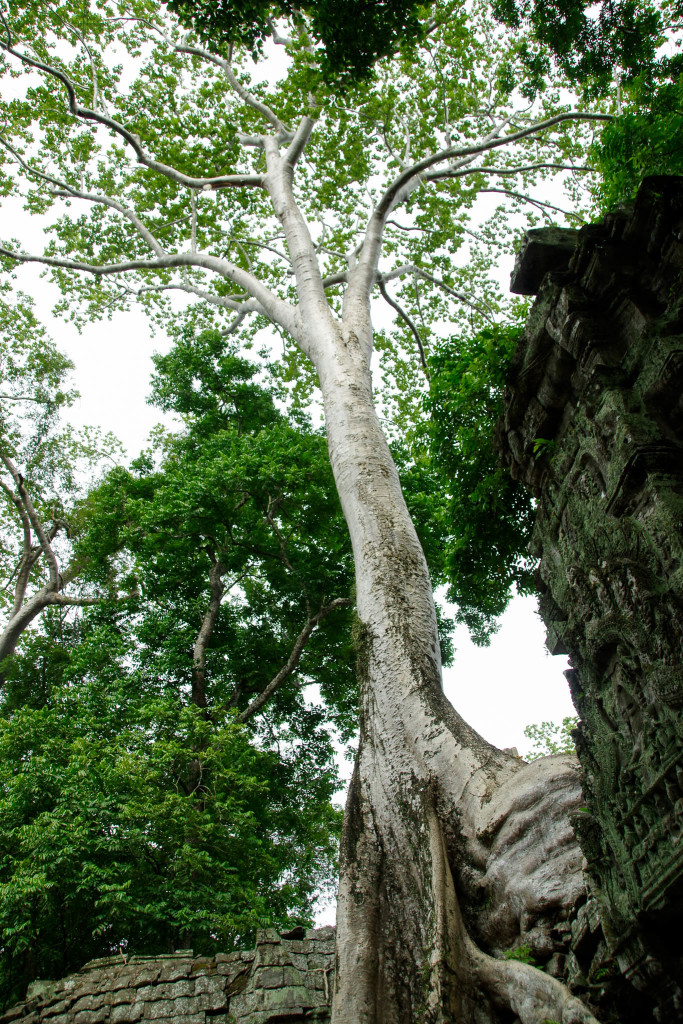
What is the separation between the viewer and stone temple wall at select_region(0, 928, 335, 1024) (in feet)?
15.5

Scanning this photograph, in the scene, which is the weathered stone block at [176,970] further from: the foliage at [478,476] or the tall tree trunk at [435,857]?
the foliage at [478,476]

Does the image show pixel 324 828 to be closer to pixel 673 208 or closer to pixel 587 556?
pixel 587 556

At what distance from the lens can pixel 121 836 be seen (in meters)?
6.18

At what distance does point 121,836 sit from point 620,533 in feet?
18.4

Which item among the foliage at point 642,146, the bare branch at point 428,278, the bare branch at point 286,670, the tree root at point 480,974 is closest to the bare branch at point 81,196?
the bare branch at point 428,278

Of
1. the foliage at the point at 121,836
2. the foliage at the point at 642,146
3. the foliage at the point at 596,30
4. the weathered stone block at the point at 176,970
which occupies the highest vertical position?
the foliage at the point at 596,30

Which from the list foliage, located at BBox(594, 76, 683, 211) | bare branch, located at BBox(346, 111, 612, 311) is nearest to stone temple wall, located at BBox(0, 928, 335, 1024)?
foliage, located at BBox(594, 76, 683, 211)

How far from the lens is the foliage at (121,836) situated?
583 centimetres

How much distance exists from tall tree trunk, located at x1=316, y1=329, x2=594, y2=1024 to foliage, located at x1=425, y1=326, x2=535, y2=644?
3.23ft

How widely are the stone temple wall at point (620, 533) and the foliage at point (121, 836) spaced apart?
14.4ft

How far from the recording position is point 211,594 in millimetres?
10180

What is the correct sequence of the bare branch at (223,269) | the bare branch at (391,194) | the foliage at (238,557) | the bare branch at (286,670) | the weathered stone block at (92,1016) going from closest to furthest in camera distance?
1. the weathered stone block at (92,1016)
2. the bare branch at (391,194)
3. the bare branch at (223,269)
4. the bare branch at (286,670)
5. the foliage at (238,557)

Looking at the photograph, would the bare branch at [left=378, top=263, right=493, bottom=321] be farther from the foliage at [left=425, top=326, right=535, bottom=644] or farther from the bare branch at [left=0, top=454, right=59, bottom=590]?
the bare branch at [left=0, top=454, right=59, bottom=590]

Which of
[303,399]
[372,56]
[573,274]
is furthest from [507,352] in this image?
[303,399]
